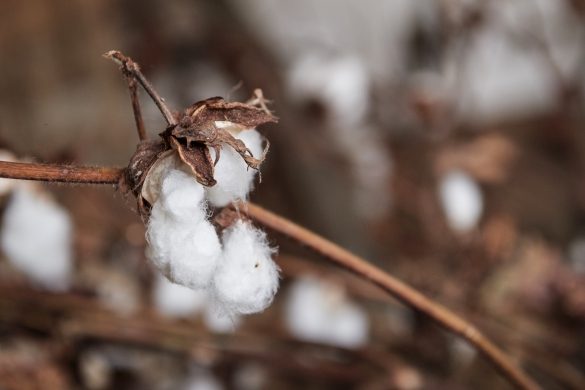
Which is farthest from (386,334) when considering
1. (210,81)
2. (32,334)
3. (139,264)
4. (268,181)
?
(210,81)

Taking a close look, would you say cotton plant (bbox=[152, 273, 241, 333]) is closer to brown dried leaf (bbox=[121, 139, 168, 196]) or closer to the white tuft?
brown dried leaf (bbox=[121, 139, 168, 196])

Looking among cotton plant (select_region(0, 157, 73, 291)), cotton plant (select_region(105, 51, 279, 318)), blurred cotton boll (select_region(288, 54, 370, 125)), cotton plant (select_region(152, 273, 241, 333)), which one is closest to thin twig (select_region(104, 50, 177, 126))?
cotton plant (select_region(105, 51, 279, 318))

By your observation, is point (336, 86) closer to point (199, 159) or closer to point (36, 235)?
point (36, 235)

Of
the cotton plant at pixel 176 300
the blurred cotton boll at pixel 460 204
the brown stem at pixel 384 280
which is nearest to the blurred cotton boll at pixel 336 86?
the blurred cotton boll at pixel 460 204

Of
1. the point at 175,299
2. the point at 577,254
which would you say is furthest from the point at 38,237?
the point at 577,254

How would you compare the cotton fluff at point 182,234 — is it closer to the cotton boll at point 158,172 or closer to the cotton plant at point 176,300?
the cotton boll at point 158,172

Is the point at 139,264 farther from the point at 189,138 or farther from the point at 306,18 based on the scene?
the point at 306,18
